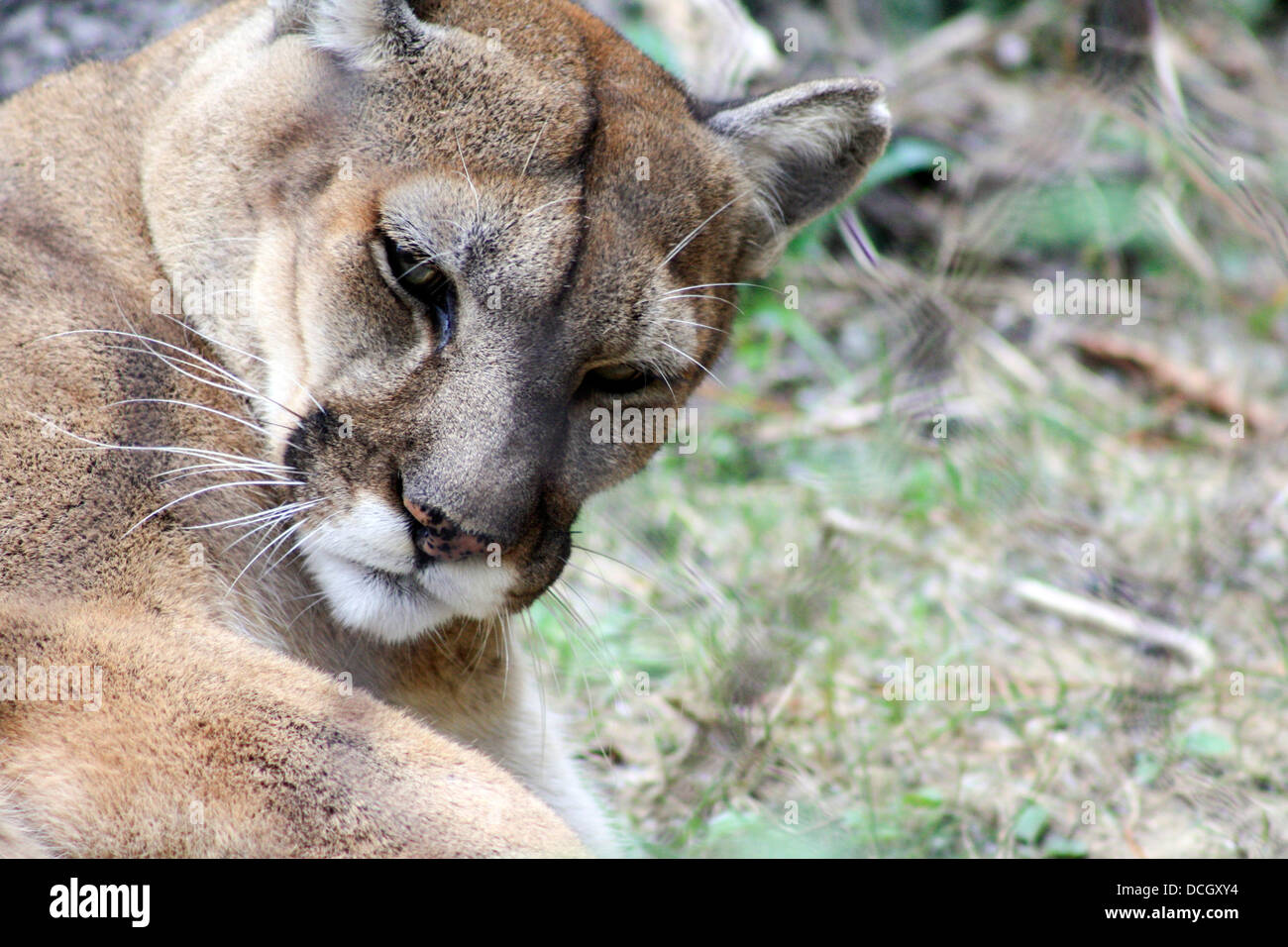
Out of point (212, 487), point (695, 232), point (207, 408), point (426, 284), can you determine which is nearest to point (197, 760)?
point (212, 487)

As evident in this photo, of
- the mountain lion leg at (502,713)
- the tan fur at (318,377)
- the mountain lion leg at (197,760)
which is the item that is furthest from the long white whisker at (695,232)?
the mountain lion leg at (197,760)

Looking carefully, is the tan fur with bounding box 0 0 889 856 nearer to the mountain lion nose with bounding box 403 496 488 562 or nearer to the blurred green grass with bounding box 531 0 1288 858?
the mountain lion nose with bounding box 403 496 488 562

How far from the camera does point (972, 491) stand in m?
5.75

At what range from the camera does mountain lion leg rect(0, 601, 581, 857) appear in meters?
2.48

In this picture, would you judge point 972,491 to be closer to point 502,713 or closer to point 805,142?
point 805,142

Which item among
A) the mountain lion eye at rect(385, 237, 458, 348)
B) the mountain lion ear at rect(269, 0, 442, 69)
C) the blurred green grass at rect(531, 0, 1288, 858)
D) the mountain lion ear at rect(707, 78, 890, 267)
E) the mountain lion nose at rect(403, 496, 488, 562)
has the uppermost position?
the mountain lion ear at rect(269, 0, 442, 69)

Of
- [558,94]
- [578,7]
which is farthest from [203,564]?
[578,7]

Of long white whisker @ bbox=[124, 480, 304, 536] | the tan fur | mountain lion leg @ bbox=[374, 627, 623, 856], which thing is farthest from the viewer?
mountain lion leg @ bbox=[374, 627, 623, 856]

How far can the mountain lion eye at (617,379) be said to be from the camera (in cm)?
330

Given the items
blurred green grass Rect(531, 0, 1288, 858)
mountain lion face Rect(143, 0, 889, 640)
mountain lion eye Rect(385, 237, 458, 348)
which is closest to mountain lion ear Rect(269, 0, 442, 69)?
mountain lion face Rect(143, 0, 889, 640)

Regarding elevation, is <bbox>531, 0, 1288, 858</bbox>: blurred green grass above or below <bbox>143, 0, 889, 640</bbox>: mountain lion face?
below

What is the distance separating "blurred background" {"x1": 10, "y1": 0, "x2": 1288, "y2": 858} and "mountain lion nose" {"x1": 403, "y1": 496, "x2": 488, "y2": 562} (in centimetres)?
57

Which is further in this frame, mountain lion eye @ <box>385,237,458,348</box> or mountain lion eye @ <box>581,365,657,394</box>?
mountain lion eye @ <box>581,365,657,394</box>

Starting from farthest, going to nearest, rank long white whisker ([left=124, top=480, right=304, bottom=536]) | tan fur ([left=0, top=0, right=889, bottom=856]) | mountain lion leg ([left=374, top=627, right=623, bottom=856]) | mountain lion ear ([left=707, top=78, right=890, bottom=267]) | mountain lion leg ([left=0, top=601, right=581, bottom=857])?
mountain lion ear ([left=707, top=78, right=890, bottom=267]) → mountain lion leg ([left=374, top=627, right=623, bottom=856]) → long white whisker ([left=124, top=480, right=304, bottom=536]) → tan fur ([left=0, top=0, right=889, bottom=856]) → mountain lion leg ([left=0, top=601, right=581, bottom=857])
